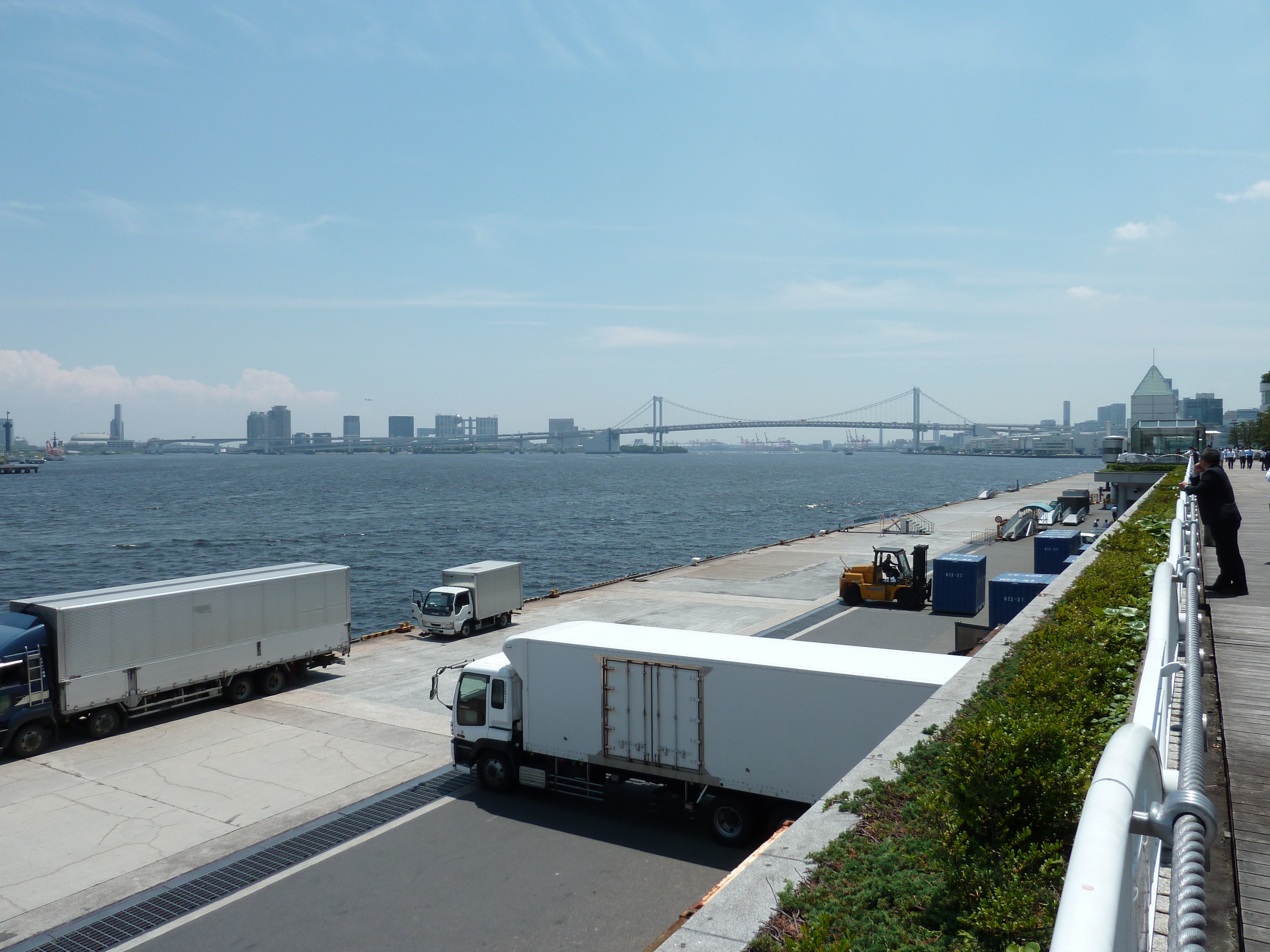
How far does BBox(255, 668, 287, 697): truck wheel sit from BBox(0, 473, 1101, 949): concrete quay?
317 millimetres

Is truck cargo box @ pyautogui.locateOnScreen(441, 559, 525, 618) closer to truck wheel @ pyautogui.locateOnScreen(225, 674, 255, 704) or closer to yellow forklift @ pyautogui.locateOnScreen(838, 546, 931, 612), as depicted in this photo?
truck wheel @ pyautogui.locateOnScreen(225, 674, 255, 704)

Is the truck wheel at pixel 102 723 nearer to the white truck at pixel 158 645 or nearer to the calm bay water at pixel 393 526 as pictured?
the white truck at pixel 158 645

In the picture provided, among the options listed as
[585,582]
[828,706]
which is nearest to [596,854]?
[828,706]

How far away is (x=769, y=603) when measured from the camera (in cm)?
3700

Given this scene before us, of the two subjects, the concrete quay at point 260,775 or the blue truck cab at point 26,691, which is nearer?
the concrete quay at point 260,775

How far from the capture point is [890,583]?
34906 mm

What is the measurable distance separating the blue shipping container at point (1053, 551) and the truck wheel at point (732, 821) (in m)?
25.7

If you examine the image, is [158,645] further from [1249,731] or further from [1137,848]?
[1137,848]

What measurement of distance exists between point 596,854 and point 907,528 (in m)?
54.1

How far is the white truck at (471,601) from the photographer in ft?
101

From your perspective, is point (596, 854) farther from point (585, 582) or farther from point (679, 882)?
point (585, 582)

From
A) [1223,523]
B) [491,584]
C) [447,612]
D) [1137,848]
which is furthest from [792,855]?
[491,584]

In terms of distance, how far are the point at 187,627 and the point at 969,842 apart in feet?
69.3

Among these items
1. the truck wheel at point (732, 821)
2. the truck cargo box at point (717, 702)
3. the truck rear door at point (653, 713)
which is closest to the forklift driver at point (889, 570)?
the truck cargo box at point (717, 702)
